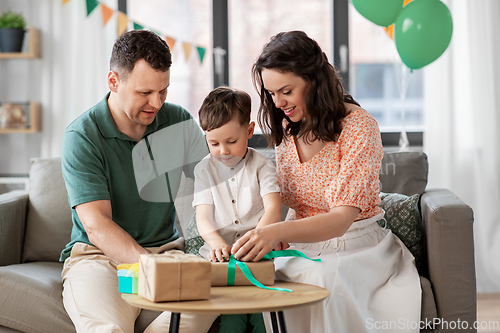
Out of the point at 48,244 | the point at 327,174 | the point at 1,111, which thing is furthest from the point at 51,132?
the point at 327,174

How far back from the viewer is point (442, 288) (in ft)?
5.08

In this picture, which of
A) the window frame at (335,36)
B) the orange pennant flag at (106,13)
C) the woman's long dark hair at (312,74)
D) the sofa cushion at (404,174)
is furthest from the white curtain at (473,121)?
the orange pennant flag at (106,13)

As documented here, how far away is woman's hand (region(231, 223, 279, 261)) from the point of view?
1148mm

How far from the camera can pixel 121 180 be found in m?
1.63

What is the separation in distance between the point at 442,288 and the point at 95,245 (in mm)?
1125

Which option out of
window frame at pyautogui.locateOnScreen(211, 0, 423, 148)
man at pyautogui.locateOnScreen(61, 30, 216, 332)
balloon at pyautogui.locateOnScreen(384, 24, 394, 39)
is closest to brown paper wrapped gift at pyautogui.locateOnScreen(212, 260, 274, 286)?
man at pyautogui.locateOnScreen(61, 30, 216, 332)

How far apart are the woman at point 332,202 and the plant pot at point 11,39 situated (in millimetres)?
2169

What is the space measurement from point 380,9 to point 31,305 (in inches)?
83.7

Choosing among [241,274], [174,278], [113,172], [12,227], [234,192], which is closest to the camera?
[174,278]

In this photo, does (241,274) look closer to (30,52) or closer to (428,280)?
(428,280)

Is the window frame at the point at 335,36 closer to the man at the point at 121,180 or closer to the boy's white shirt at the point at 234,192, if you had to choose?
the man at the point at 121,180

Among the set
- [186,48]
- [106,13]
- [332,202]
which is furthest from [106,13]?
[332,202]

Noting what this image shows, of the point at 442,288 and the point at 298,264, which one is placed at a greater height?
the point at 298,264

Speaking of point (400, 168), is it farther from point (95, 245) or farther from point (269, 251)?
point (95, 245)
